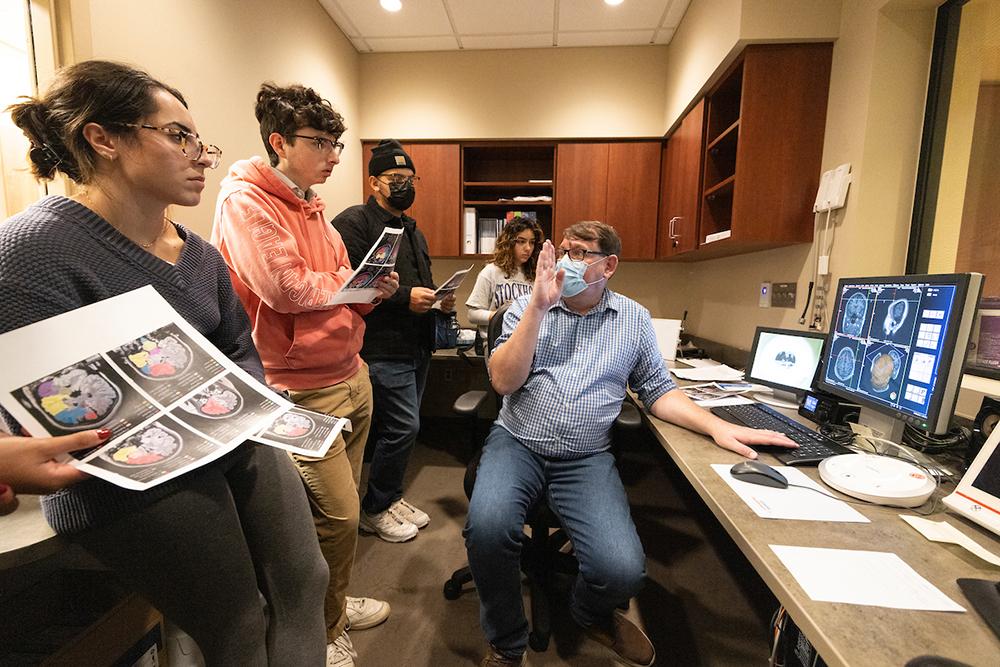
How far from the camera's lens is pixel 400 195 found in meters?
1.78

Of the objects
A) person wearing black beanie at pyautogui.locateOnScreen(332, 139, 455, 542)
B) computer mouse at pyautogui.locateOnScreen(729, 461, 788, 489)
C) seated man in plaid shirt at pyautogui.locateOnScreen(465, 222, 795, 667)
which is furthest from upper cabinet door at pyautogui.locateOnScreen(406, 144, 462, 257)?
computer mouse at pyautogui.locateOnScreen(729, 461, 788, 489)

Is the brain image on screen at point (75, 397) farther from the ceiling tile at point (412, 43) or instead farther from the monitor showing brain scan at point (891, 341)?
the ceiling tile at point (412, 43)

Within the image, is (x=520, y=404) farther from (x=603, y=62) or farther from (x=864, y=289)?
(x=603, y=62)

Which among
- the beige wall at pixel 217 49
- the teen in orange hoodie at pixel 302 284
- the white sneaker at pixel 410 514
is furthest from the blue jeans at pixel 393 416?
the beige wall at pixel 217 49

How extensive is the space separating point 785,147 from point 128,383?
2316mm

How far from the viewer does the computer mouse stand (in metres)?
0.93

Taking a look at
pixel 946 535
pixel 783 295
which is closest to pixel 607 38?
pixel 783 295

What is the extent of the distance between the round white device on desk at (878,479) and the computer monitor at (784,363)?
23.9 inches

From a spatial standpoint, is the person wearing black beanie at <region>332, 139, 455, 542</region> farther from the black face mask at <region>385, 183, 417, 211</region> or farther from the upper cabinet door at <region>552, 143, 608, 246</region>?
the upper cabinet door at <region>552, 143, 608, 246</region>

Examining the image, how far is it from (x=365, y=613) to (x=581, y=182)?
284cm

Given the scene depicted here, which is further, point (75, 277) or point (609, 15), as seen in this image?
point (609, 15)

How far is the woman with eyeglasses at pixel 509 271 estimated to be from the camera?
2.54m

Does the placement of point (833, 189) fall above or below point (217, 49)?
below

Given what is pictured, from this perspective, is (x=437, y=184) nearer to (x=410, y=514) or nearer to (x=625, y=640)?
(x=410, y=514)
